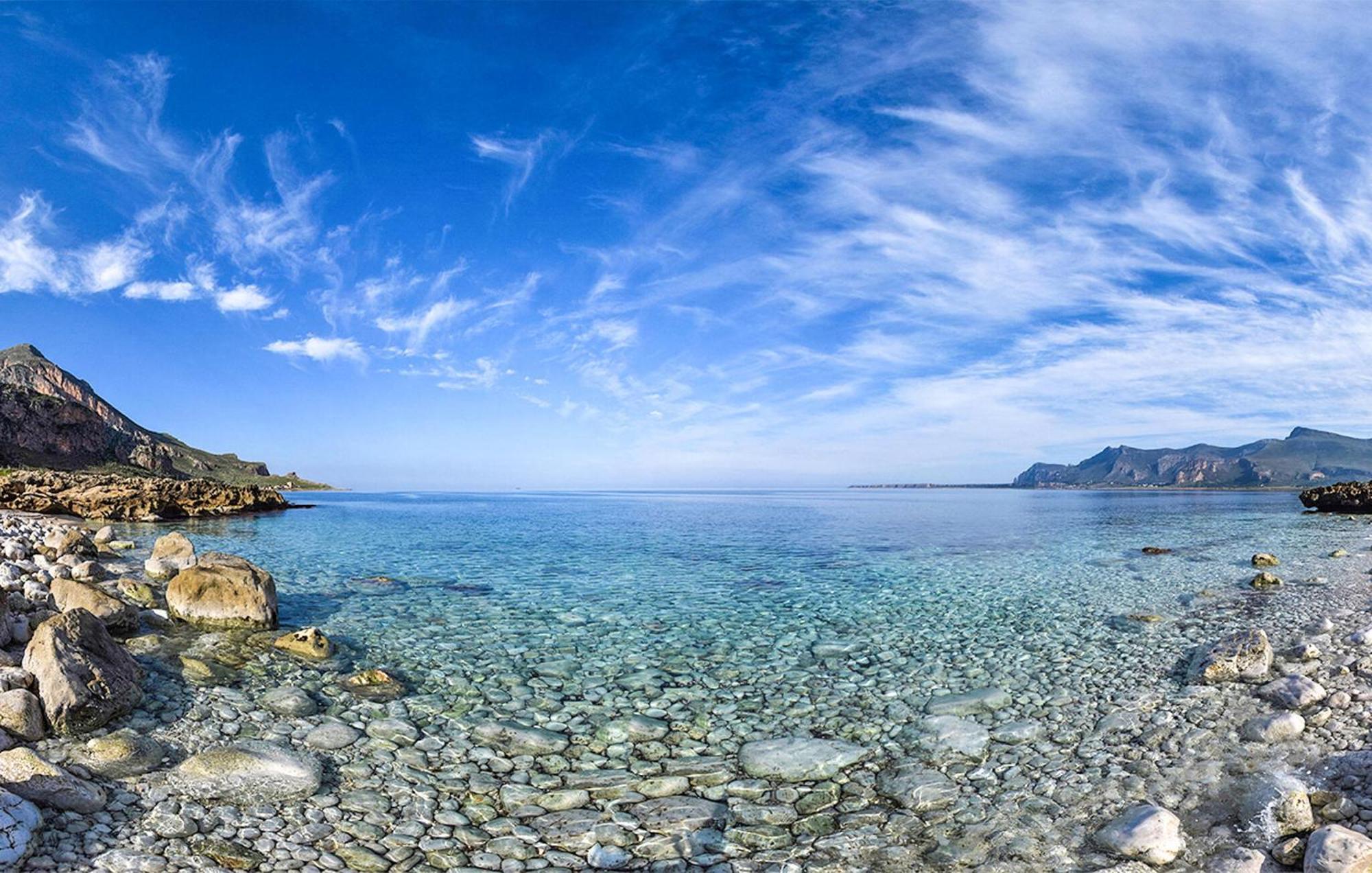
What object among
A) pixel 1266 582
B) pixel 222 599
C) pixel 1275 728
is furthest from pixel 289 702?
pixel 1266 582

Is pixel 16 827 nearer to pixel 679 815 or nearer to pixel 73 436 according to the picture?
pixel 679 815

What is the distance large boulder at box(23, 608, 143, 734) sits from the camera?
7664mm

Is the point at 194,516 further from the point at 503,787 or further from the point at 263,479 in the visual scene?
the point at 263,479

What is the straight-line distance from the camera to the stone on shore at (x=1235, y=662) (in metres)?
10.2

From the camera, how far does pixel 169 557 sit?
2044 cm

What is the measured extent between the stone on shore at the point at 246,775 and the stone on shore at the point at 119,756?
321 mm

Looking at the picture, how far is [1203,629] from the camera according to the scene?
14.6 m

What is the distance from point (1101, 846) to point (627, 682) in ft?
23.7

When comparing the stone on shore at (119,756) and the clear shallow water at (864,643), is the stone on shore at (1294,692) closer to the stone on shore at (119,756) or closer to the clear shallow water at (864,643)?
the clear shallow water at (864,643)

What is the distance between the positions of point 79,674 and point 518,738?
17.2ft

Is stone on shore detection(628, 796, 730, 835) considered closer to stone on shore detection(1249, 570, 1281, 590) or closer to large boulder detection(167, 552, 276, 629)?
large boulder detection(167, 552, 276, 629)

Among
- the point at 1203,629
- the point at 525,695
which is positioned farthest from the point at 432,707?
the point at 1203,629

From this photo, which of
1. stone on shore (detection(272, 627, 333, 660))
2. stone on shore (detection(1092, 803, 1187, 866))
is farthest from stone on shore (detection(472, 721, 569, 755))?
stone on shore (detection(1092, 803, 1187, 866))

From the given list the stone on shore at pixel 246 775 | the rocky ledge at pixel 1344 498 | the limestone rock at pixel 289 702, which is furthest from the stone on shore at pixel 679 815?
the rocky ledge at pixel 1344 498
